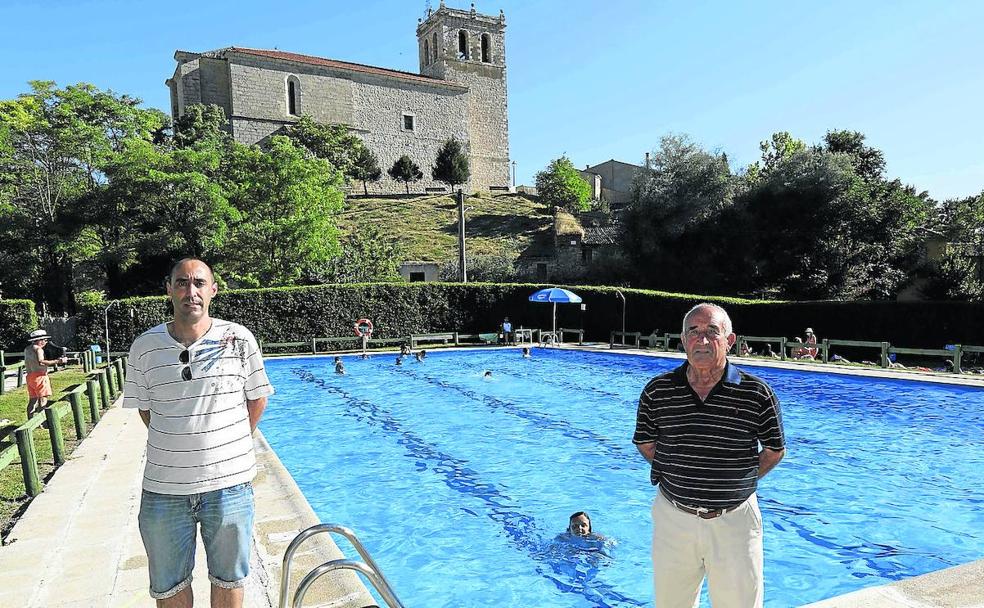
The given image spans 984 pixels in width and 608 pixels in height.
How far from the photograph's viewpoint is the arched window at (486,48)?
75.4 m

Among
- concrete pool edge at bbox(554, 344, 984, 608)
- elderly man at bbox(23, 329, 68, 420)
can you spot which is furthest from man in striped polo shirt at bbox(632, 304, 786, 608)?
elderly man at bbox(23, 329, 68, 420)

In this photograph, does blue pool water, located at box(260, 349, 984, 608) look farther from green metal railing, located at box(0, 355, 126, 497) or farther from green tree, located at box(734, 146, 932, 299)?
green tree, located at box(734, 146, 932, 299)

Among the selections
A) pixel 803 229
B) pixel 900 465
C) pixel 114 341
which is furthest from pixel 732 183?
pixel 114 341

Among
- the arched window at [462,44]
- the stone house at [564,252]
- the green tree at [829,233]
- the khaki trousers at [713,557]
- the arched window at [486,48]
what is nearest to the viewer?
the khaki trousers at [713,557]

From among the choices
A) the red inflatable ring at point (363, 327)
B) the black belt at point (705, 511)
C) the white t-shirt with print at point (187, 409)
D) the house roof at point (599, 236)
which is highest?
the house roof at point (599, 236)

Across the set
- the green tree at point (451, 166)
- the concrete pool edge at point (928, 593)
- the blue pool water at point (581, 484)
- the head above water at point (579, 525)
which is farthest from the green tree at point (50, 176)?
the green tree at point (451, 166)

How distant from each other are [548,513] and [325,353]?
1742 cm

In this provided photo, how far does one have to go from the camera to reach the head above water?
22.2ft

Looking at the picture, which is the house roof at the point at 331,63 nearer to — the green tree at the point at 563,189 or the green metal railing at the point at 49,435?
the green tree at the point at 563,189

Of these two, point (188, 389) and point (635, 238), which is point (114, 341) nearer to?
point (188, 389)

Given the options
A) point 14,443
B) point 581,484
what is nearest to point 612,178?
point 581,484

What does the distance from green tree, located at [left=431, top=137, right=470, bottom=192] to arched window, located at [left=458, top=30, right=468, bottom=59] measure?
12263 millimetres

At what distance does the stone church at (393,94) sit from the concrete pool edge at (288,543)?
57280 mm

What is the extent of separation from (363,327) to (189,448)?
21728 millimetres
